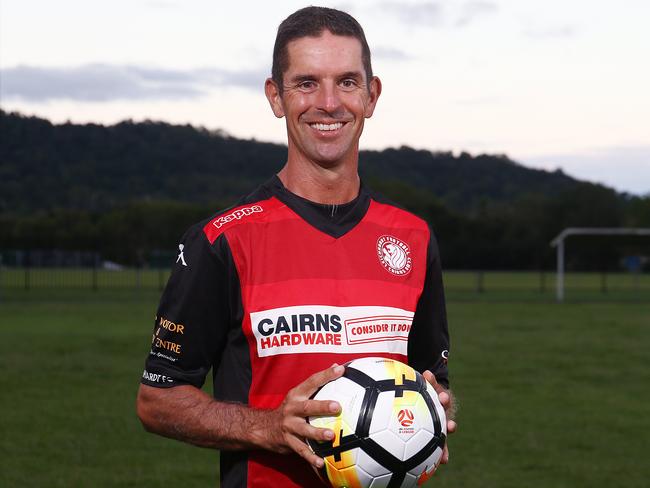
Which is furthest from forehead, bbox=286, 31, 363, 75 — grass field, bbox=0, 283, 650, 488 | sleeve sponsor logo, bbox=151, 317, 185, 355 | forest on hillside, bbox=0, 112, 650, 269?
forest on hillside, bbox=0, 112, 650, 269

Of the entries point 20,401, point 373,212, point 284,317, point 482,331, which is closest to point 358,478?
point 284,317

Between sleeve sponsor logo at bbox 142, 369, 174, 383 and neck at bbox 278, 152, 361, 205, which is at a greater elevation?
neck at bbox 278, 152, 361, 205

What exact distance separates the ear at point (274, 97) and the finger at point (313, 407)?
1008 millimetres

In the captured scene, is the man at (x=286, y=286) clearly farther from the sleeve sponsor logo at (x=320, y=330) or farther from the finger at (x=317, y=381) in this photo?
the finger at (x=317, y=381)

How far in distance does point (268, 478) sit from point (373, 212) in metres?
0.93

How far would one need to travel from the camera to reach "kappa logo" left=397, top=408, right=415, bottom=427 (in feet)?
8.91

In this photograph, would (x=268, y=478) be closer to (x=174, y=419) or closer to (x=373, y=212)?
(x=174, y=419)

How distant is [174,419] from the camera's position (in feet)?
9.39

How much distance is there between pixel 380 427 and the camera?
2.69m

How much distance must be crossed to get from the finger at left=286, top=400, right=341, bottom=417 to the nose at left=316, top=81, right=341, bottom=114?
3.00 ft

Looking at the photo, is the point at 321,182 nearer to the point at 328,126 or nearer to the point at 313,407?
the point at 328,126

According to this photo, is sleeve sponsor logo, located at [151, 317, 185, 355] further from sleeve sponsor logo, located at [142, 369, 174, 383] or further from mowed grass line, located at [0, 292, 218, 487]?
mowed grass line, located at [0, 292, 218, 487]

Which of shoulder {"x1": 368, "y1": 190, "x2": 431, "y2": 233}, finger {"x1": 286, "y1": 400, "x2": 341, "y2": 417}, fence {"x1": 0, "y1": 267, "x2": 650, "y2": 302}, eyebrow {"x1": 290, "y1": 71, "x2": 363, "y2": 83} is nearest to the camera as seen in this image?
finger {"x1": 286, "y1": 400, "x2": 341, "y2": 417}

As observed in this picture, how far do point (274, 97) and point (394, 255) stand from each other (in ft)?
2.13
